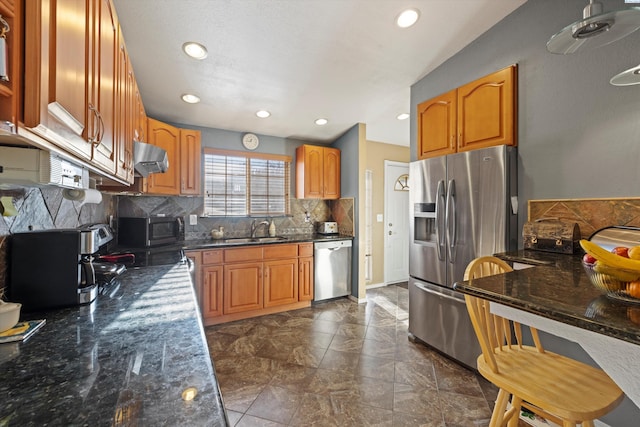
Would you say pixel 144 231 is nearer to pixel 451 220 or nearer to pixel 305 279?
pixel 305 279

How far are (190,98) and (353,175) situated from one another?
2202 mm

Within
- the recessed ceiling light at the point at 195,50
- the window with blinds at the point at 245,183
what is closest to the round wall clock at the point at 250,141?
the window with blinds at the point at 245,183

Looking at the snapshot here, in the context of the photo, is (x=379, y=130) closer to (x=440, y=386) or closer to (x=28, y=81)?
(x=440, y=386)

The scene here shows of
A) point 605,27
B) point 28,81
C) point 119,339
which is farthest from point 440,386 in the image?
point 28,81

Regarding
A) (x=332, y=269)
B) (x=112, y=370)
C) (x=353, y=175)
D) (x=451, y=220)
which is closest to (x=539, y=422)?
(x=451, y=220)

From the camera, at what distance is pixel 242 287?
3.11 meters

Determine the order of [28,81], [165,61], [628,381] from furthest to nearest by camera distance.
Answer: [165,61] → [628,381] → [28,81]

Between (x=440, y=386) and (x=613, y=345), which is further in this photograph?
(x=440, y=386)

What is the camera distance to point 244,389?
1913mm

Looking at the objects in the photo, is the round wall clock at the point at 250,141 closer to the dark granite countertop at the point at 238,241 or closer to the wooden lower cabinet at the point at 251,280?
the dark granite countertop at the point at 238,241

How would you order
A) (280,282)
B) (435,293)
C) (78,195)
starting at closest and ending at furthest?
(78,195) → (435,293) → (280,282)

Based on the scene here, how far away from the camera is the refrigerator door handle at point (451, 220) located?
219 cm

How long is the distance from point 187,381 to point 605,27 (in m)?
1.95

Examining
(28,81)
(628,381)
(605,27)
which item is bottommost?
(628,381)
